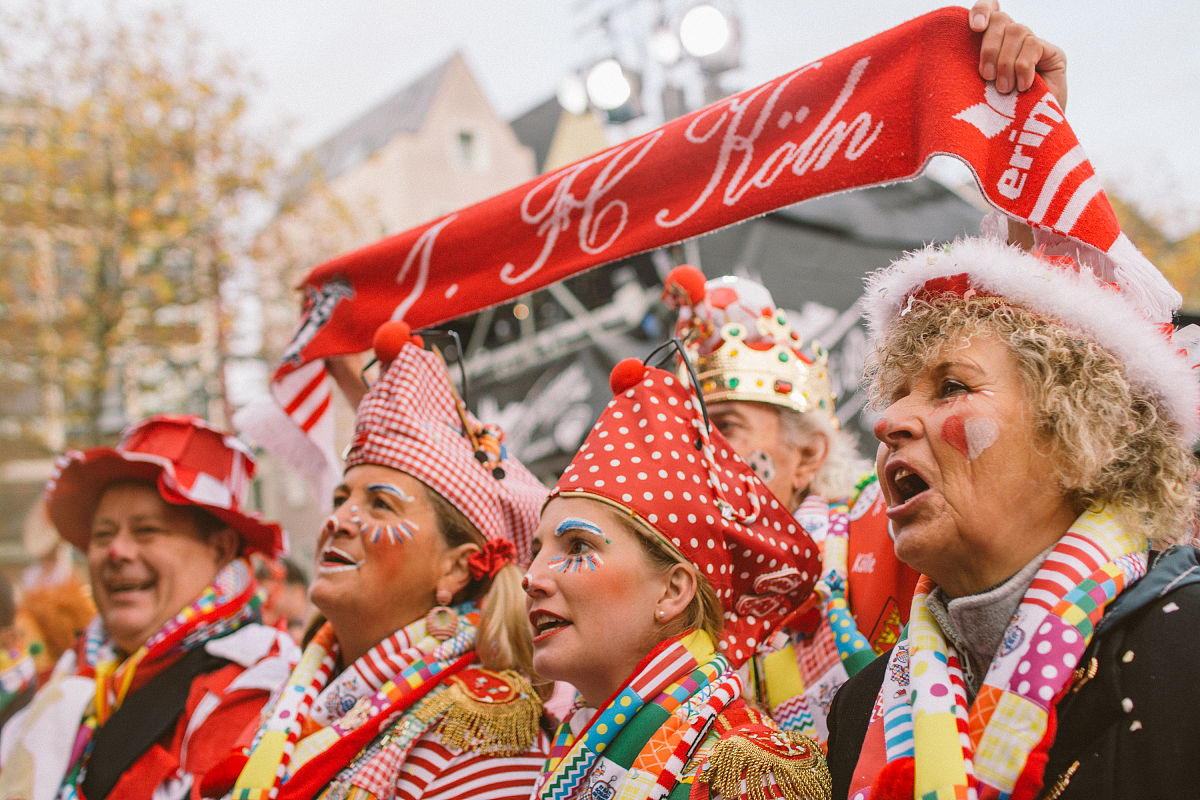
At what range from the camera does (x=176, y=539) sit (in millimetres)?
4105

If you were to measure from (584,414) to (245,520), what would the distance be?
3283mm

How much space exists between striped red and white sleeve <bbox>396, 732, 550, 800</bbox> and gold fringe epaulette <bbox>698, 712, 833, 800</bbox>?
2.76 feet

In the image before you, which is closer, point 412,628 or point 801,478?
point 412,628

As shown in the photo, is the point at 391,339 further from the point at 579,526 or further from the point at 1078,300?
the point at 1078,300

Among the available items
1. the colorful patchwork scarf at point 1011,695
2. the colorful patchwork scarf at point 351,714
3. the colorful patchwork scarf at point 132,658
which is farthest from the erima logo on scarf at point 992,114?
the colorful patchwork scarf at point 132,658

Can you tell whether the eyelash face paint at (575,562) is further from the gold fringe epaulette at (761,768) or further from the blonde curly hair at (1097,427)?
the blonde curly hair at (1097,427)

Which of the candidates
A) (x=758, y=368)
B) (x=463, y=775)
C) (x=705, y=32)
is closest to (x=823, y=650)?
(x=758, y=368)

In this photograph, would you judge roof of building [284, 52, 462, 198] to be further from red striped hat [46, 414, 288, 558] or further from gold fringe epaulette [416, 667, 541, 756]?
gold fringe epaulette [416, 667, 541, 756]

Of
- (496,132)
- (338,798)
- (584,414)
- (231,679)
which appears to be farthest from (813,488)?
(496,132)

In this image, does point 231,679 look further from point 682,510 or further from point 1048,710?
point 1048,710

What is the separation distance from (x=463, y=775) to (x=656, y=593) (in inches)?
32.6

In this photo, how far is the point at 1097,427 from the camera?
178 cm

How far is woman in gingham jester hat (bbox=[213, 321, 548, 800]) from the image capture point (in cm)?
276

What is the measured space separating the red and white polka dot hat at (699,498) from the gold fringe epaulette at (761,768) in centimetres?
44
